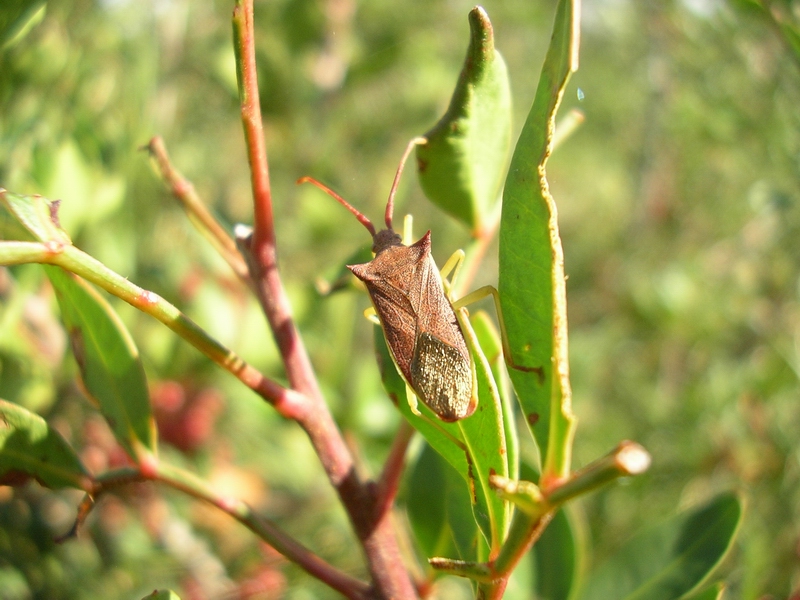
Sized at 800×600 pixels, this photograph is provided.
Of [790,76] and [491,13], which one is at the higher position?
[491,13]

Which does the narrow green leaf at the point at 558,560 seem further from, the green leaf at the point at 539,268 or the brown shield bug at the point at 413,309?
the green leaf at the point at 539,268

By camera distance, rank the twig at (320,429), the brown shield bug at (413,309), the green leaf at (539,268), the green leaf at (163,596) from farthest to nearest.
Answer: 1. the brown shield bug at (413,309)
2. the twig at (320,429)
3. the green leaf at (163,596)
4. the green leaf at (539,268)

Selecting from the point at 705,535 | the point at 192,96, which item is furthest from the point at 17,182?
the point at 192,96

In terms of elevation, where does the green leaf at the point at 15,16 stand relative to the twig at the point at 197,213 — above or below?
above

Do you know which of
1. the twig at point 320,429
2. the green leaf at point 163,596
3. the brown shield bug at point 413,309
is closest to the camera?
the green leaf at point 163,596

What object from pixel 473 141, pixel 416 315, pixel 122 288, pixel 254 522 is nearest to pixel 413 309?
pixel 416 315

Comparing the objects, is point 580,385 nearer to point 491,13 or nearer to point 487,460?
point 487,460

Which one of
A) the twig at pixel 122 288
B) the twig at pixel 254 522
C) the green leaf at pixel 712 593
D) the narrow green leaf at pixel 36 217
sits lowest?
the twig at pixel 254 522

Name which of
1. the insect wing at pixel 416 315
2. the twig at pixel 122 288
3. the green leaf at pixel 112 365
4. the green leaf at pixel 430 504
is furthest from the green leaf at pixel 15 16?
the green leaf at pixel 430 504

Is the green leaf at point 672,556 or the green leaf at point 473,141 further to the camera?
the green leaf at point 672,556
